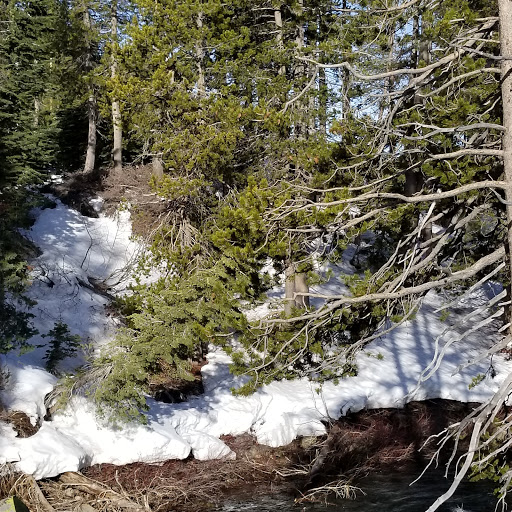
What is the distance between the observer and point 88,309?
15.5 meters

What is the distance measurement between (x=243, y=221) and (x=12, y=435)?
5849 millimetres

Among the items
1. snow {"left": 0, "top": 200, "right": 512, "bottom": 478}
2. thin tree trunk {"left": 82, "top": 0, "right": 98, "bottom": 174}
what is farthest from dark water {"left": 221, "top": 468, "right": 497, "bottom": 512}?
thin tree trunk {"left": 82, "top": 0, "right": 98, "bottom": 174}

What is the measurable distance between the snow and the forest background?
79cm

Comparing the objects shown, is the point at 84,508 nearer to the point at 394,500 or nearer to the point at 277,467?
the point at 277,467

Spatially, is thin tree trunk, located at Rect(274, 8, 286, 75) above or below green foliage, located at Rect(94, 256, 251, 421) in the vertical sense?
above

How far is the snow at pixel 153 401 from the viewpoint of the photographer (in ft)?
34.2

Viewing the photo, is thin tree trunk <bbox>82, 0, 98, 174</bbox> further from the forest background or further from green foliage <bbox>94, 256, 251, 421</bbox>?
green foliage <bbox>94, 256, 251, 421</bbox>

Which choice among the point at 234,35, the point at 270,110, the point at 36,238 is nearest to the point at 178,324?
the point at 270,110

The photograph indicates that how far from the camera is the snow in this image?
10.4 m

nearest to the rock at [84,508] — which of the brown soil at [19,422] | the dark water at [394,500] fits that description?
the brown soil at [19,422]

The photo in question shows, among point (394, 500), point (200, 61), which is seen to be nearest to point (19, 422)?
point (394, 500)

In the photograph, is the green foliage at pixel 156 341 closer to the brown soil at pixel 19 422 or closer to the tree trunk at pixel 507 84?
the brown soil at pixel 19 422

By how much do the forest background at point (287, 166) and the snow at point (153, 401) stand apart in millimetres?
786

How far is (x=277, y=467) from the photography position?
470 inches
